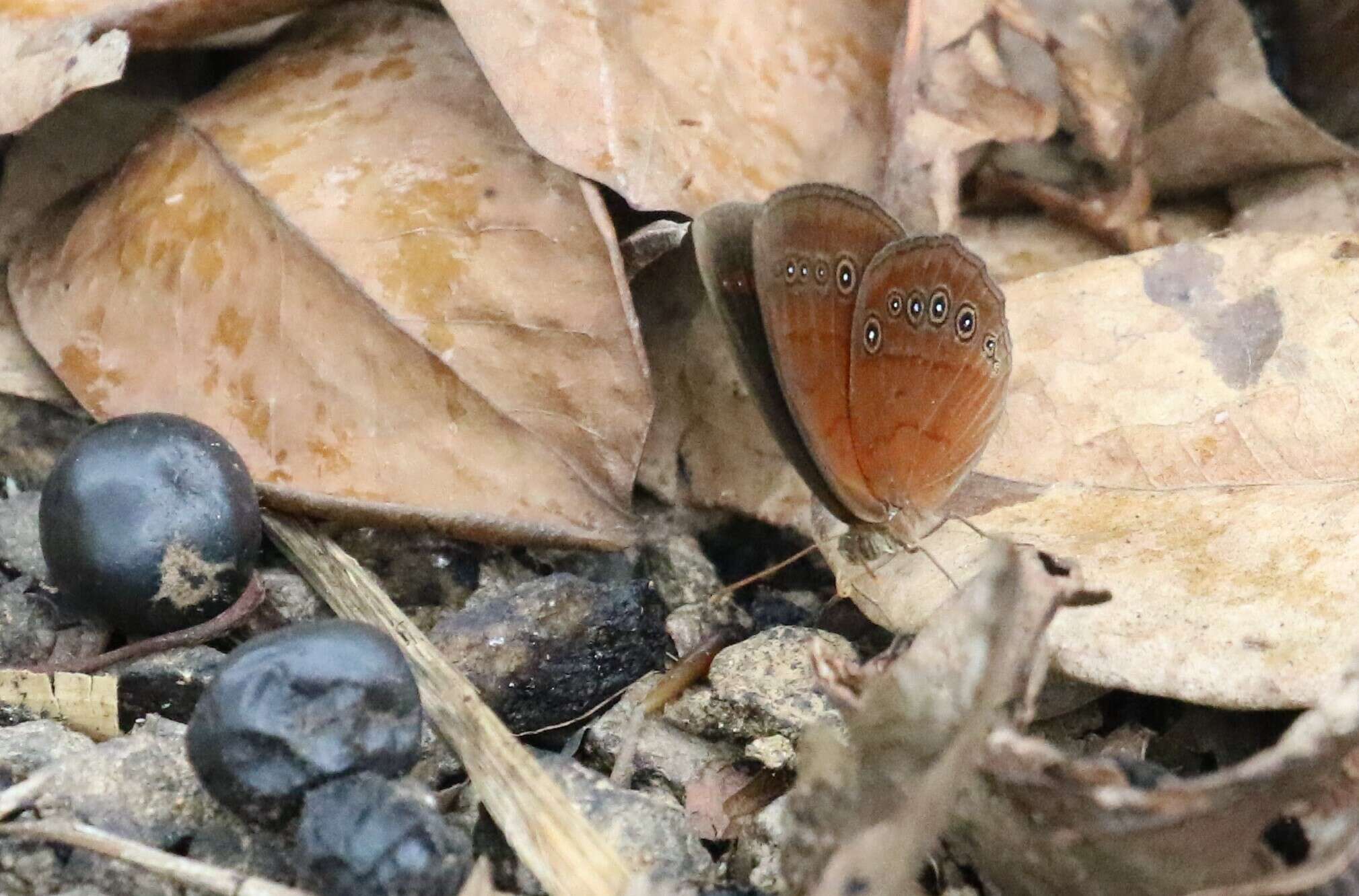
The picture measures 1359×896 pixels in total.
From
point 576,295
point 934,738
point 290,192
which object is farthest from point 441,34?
point 934,738

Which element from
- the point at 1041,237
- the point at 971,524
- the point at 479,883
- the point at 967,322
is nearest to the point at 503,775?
the point at 479,883

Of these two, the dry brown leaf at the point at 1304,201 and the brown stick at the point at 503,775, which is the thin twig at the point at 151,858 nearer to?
the brown stick at the point at 503,775

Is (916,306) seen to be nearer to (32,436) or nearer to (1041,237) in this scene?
(1041,237)

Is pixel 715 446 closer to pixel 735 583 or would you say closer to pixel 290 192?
pixel 735 583

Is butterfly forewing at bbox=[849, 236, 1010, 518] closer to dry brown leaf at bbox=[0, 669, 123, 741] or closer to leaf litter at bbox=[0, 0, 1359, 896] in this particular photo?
leaf litter at bbox=[0, 0, 1359, 896]

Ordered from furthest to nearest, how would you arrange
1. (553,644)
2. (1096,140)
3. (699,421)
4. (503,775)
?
(1096,140)
(699,421)
(553,644)
(503,775)

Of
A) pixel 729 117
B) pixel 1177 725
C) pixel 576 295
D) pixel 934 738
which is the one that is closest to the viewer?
pixel 934 738
